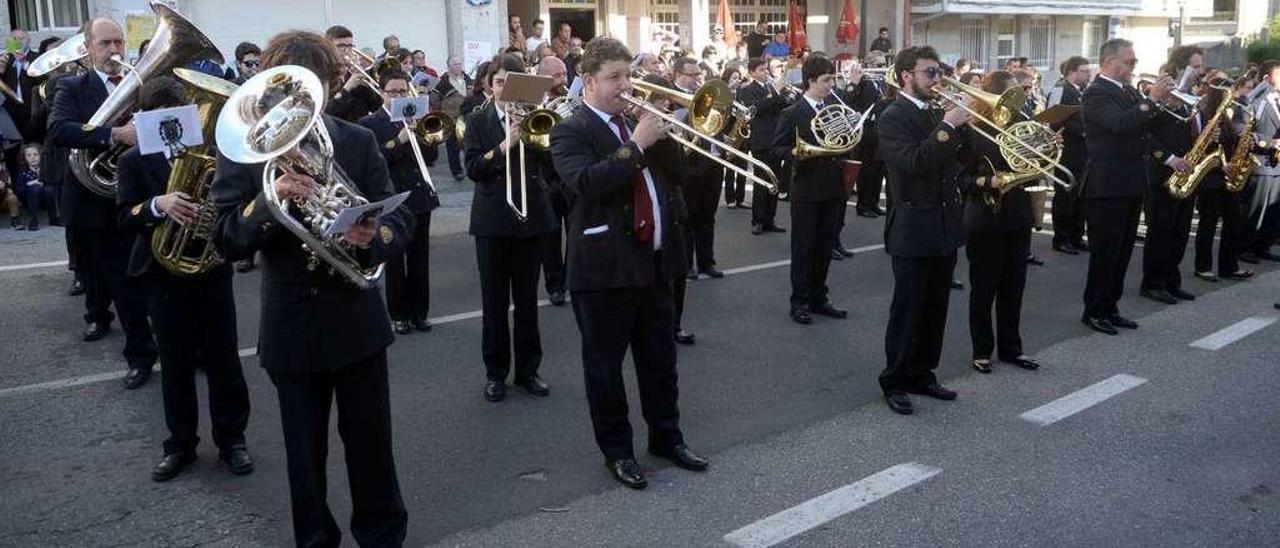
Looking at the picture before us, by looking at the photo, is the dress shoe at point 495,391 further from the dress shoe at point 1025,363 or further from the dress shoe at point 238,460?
the dress shoe at point 1025,363

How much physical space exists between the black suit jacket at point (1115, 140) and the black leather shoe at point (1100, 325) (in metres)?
0.89

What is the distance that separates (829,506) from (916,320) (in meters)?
1.66

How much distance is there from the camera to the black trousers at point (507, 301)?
6.40m

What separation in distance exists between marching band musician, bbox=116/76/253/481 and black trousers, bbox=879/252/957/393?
340 cm

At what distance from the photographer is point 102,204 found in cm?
662

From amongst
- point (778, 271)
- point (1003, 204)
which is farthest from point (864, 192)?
point (1003, 204)

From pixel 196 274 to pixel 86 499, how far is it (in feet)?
3.64

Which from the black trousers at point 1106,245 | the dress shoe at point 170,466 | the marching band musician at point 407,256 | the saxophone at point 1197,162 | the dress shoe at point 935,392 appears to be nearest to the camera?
the dress shoe at point 170,466

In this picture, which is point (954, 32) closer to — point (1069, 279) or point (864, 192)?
point (864, 192)

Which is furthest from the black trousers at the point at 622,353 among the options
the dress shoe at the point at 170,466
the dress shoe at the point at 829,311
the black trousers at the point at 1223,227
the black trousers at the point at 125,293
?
the black trousers at the point at 1223,227

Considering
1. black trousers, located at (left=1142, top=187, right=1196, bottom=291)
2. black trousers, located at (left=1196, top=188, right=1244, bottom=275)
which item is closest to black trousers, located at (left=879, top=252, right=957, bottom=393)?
black trousers, located at (left=1142, top=187, right=1196, bottom=291)

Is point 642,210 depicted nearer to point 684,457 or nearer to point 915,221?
point 684,457

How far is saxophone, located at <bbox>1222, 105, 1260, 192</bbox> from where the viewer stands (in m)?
9.20

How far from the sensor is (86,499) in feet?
16.2
